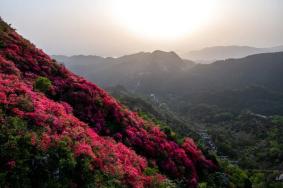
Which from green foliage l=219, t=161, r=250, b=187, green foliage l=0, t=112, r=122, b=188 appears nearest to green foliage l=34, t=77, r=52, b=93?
green foliage l=0, t=112, r=122, b=188

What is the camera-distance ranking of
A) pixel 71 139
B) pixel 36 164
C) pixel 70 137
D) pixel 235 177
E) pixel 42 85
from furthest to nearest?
pixel 235 177 < pixel 42 85 < pixel 70 137 < pixel 71 139 < pixel 36 164

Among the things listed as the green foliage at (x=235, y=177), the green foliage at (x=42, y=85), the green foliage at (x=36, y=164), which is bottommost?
the green foliage at (x=235, y=177)

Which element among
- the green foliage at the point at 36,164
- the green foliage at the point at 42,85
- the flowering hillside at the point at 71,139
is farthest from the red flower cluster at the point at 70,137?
the green foliage at the point at 42,85

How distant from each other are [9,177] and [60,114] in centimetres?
654

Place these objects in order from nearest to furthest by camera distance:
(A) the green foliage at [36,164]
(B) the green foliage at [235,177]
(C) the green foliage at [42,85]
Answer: (A) the green foliage at [36,164], (C) the green foliage at [42,85], (B) the green foliage at [235,177]

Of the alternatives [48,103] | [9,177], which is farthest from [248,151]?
[9,177]

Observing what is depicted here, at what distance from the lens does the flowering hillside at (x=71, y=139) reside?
517 inches

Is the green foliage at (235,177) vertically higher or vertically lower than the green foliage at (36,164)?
lower

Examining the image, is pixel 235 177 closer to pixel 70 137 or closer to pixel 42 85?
pixel 42 85

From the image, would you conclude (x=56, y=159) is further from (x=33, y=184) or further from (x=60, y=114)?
(x=60, y=114)

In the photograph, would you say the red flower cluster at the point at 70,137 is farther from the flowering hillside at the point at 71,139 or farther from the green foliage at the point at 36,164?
the green foliage at the point at 36,164

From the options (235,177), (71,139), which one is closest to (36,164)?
(71,139)

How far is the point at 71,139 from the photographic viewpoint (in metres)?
15.4

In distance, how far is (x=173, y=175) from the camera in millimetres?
21922
